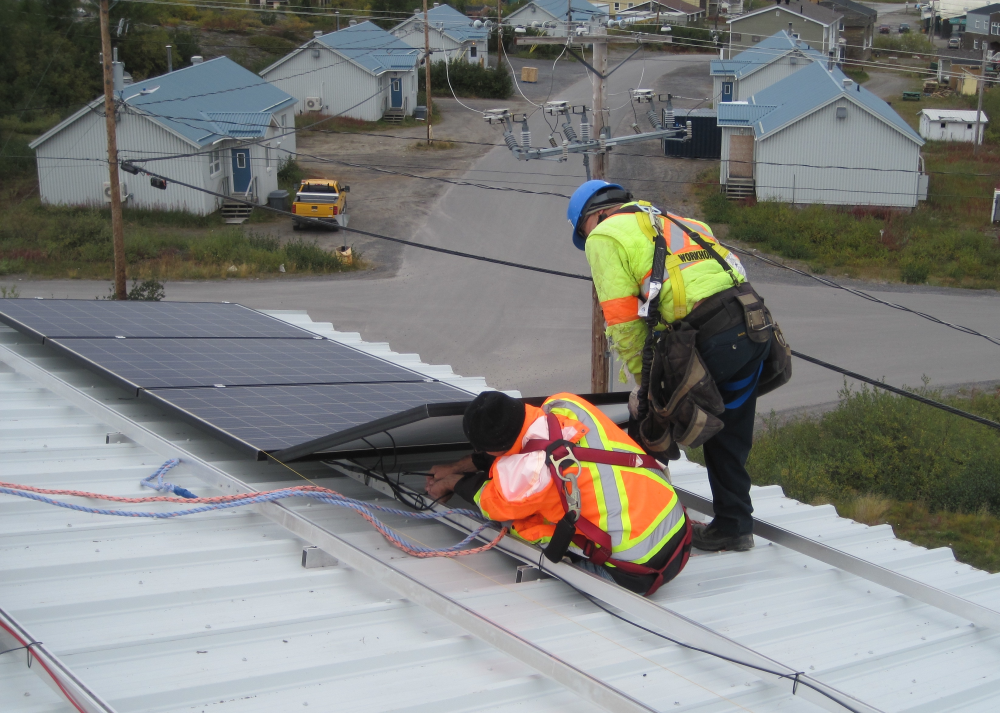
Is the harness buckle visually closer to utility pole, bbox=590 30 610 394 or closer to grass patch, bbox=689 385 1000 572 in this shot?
utility pole, bbox=590 30 610 394

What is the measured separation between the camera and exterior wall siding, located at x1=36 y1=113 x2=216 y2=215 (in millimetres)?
33812

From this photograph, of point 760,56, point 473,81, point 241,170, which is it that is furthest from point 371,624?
point 473,81

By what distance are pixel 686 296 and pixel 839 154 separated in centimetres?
3463

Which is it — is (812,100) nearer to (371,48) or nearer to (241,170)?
(241,170)

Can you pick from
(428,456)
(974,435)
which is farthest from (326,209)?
(428,456)

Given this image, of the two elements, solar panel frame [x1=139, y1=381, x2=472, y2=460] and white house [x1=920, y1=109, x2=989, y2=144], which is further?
white house [x1=920, y1=109, x2=989, y2=144]

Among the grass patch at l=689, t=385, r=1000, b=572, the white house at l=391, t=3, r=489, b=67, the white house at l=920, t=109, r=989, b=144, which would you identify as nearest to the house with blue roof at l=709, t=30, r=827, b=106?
the white house at l=920, t=109, r=989, b=144

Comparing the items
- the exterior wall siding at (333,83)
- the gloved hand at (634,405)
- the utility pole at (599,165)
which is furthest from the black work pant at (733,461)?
the exterior wall siding at (333,83)

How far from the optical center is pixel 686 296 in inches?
185

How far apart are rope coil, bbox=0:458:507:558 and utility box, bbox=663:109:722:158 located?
4115cm

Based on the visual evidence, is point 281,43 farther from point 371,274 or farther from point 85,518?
point 85,518

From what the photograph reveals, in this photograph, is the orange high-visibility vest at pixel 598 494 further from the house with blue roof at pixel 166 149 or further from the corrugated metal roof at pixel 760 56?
the corrugated metal roof at pixel 760 56

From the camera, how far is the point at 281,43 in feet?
209

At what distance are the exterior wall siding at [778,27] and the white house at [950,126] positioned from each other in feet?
42.4
